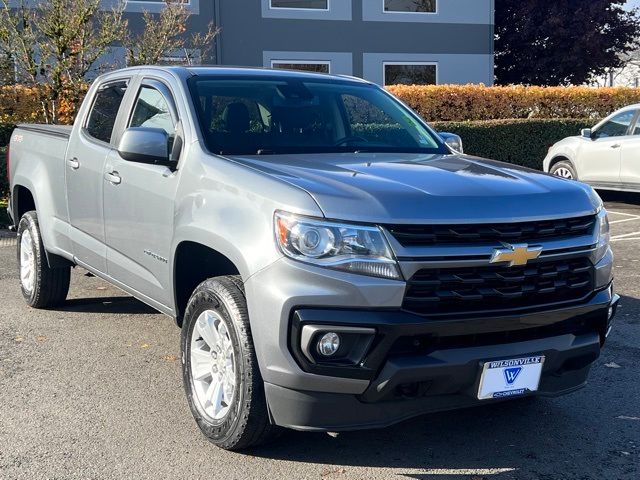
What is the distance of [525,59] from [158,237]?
24.0 m

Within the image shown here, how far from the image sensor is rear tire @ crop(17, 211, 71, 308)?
21.5ft

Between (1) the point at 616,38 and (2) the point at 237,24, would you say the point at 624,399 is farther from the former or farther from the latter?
(1) the point at 616,38

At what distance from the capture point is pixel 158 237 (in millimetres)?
4629

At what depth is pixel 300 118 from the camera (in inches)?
200

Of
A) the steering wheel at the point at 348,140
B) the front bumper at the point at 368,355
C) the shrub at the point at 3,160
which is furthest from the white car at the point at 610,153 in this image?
the front bumper at the point at 368,355

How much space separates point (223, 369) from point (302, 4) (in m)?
17.9

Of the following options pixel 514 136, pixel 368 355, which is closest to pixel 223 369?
pixel 368 355

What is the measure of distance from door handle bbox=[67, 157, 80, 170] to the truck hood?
1.82 metres

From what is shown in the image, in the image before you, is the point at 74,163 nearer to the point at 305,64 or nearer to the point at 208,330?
the point at 208,330

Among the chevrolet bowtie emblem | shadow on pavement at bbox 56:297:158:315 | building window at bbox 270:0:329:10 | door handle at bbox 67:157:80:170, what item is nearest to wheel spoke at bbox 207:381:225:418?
the chevrolet bowtie emblem

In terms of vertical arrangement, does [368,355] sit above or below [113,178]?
below

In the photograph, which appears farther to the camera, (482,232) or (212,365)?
(212,365)

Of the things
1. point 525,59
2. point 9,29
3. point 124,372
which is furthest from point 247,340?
point 525,59

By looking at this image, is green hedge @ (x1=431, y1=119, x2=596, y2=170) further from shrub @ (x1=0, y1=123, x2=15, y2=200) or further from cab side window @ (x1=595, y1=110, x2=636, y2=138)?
shrub @ (x1=0, y1=123, x2=15, y2=200)
